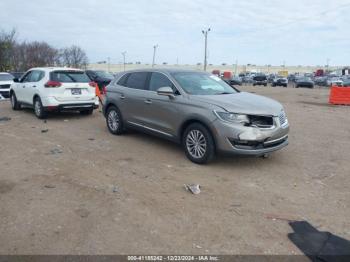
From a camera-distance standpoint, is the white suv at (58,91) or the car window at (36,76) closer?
the white suv at (58,91)

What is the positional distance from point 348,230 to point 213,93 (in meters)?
3.68

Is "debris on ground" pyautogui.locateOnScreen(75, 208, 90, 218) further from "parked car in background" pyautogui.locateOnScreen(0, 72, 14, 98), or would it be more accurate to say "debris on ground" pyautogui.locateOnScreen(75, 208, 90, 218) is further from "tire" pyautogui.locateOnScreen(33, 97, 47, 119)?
"parked car in background" pyautogui.locateOnScreen(0, 72, 14, 98)

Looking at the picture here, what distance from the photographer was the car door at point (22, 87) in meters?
12.0

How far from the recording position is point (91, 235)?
3.78 metres

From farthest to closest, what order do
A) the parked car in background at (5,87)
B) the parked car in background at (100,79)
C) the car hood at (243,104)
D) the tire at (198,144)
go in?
the parked car in background at (100,79), the parked car in background at (5,87), the tire at (198,144), the car hood at (243,104)

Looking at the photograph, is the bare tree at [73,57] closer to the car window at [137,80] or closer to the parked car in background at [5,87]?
the parked car in background at [5,87]

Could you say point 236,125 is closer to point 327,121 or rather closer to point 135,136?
point 135,136

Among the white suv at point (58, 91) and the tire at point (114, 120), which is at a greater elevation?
the white suv at point (58, 91)

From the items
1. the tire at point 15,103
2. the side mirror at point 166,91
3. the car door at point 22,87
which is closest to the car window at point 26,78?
the car door at point 22,87

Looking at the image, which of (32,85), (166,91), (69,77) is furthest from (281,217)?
(32,85)

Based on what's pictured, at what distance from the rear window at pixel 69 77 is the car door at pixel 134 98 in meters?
3.27


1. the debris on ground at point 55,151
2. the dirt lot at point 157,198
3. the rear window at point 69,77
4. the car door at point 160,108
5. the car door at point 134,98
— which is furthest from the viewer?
the rear window at point 69,77

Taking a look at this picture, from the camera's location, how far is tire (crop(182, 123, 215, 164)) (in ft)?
20.0

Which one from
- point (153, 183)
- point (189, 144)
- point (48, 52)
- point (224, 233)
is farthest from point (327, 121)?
point (48, 52)
